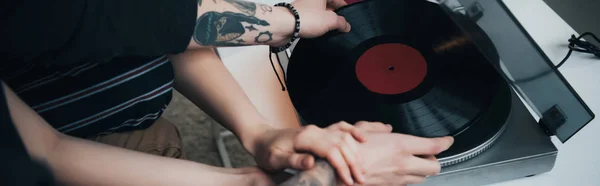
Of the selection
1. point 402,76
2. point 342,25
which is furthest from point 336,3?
point 402,76

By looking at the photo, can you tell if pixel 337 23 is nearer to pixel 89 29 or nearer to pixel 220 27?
pixel 220 27

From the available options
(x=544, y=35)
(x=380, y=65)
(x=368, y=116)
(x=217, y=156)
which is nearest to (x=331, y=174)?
(x=368, y=116)

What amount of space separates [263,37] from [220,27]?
0.07 m

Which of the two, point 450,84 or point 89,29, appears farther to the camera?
point 450,84

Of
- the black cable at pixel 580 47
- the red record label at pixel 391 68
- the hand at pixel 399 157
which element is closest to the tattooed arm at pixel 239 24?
the red record label at pixel 391 68

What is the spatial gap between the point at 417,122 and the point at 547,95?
17 centimetres

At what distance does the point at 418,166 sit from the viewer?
0.71 m

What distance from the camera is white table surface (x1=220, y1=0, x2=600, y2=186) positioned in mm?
793

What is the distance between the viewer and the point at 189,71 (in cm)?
86

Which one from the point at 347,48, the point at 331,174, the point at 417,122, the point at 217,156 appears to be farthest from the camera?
the point at 217,156

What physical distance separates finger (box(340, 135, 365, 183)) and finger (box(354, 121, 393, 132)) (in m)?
0.04

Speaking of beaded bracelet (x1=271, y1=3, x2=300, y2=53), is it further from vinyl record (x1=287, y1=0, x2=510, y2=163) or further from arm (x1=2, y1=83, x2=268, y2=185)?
arm (x1=2, y1=83, x2=268, y2=185)

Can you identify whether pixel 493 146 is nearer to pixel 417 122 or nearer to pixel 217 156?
pixel 417 122

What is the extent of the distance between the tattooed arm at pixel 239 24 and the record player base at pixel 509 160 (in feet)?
1.01
